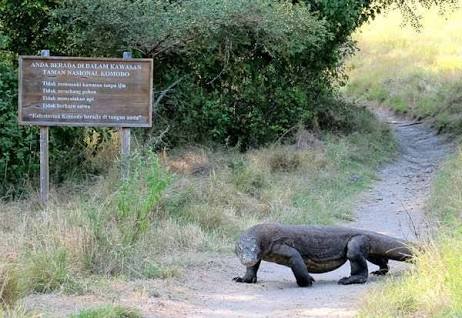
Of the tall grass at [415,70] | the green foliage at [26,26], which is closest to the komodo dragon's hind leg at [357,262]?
the green foliage at [26,26]

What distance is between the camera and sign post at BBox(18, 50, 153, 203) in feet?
37.9

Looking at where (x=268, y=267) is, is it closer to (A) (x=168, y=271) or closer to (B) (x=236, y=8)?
(A) (x=168, y=271)

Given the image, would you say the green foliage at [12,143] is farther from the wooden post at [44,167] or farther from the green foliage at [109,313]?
the green foliage at [109,313]

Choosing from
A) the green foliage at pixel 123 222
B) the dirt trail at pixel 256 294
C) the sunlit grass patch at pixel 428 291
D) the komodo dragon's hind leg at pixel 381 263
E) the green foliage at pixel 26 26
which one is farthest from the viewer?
the green foliage at pixel 26 26

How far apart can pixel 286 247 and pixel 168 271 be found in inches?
51.7

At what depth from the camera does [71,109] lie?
1166 centimetres

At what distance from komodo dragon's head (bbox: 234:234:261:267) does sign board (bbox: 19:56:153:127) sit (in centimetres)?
368

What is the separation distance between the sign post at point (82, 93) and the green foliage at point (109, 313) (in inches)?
204

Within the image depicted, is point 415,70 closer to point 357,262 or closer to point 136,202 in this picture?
point 357,262

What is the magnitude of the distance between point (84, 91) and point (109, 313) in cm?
590

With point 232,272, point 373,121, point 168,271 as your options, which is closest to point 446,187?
point 232,272

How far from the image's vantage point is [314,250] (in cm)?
872

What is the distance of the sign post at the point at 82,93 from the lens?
37.9 ft

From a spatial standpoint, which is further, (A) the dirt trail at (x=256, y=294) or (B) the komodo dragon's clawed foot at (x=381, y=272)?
(B) the komodo dragon's clawed foot at (x=381, y=272)
